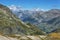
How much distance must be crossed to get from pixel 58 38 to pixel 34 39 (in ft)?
76.3

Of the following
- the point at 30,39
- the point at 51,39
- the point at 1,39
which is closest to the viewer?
the point at 1,39

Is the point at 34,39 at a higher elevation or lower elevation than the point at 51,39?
higher

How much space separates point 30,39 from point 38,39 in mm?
8381

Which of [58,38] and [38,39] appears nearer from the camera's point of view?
[58,38]

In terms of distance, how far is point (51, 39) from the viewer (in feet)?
342

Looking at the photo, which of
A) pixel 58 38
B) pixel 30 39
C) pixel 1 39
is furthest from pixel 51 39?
pixel 1 39

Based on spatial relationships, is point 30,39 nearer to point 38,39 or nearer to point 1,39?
point 38,39

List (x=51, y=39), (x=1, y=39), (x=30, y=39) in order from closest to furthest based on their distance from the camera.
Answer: (x=1, y=39), (x=51, y=39), (x=30, y=39)

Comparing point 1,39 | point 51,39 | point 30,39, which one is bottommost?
point 1,39

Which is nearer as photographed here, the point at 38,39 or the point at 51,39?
the point at 51,39

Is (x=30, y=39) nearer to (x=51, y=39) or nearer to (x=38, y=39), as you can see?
(x=38, y=39)

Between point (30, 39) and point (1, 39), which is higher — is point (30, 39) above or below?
above

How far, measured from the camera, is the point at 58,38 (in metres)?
105

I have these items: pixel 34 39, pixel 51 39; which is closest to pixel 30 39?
pixel 34 39
